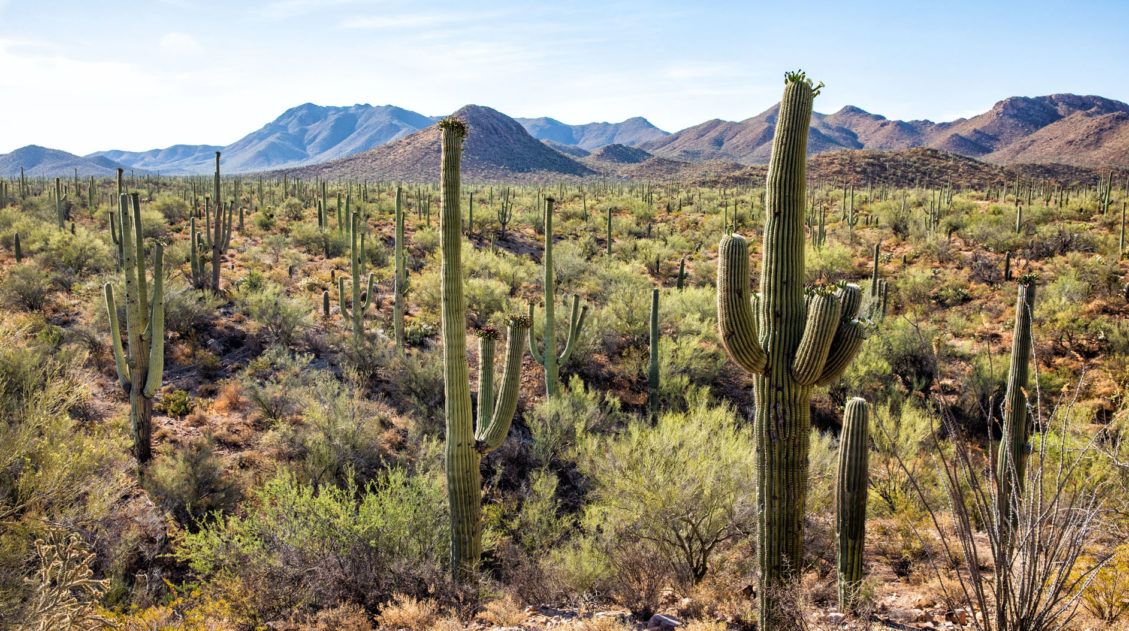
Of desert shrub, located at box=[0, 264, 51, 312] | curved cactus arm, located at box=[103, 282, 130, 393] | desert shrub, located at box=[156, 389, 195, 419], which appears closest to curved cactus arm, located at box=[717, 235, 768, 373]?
curved cactus arm, located at box=[103, 282, 130, 393]

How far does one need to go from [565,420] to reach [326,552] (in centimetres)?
552

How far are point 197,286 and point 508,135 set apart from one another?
135 meters

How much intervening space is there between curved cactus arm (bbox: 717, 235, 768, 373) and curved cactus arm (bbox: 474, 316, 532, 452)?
2988 millimetres

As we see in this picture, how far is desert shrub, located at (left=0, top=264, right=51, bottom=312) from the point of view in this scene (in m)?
15.0

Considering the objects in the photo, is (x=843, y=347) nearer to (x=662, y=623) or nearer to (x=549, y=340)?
(x=662, y=623)

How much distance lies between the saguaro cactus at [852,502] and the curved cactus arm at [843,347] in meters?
0.39

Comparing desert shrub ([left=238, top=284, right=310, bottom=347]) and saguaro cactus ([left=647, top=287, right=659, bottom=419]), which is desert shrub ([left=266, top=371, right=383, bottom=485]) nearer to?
desert shrub ([left=238, top=284, right=310, bottom=347])

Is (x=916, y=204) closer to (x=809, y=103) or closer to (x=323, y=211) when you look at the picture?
(x=323, y=211)

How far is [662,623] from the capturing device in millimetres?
5859

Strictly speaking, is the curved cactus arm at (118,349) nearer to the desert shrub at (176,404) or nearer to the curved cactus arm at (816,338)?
the desert shrub at (176,404)

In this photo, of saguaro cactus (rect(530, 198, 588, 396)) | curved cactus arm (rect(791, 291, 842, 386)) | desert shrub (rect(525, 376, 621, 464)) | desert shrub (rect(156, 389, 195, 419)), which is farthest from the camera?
saguaro cactus (rect(530, 198, 588, 396))

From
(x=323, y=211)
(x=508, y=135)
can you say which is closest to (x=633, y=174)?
(x=508, y=135)

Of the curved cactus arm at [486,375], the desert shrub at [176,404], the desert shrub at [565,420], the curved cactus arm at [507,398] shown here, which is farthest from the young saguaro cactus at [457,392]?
the desert shrub at [176,404]

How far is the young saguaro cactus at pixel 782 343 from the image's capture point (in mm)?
5434
